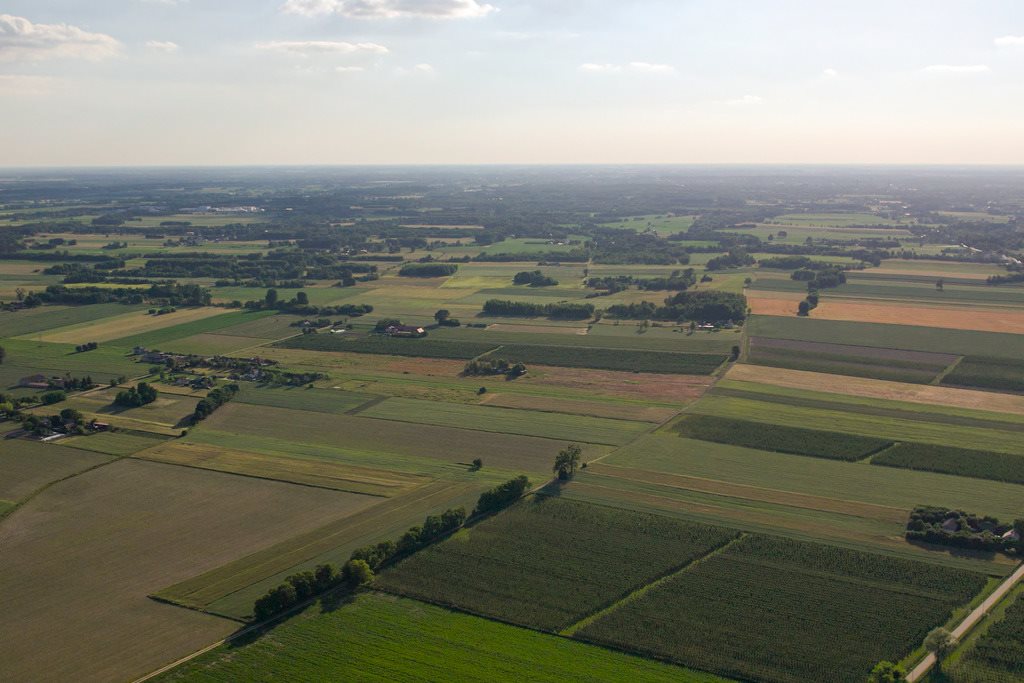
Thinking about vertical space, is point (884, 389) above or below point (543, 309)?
below

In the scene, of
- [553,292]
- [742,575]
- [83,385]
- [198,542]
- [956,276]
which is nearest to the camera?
[742,575]

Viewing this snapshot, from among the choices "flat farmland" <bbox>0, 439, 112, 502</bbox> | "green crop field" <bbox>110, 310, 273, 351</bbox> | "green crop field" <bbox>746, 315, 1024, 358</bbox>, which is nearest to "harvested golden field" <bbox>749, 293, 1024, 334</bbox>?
"green crop field" <bbox>746, 315, 1024, 358</bbox>

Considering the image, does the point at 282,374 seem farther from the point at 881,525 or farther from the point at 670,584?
the point at 881,525

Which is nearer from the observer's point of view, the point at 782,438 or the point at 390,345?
the point at 782,438

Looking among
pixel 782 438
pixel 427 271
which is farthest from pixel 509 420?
pixel 427 271

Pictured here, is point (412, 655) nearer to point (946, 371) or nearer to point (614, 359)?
point (614, 359)

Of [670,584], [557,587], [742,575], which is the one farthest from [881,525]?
[557,587]
